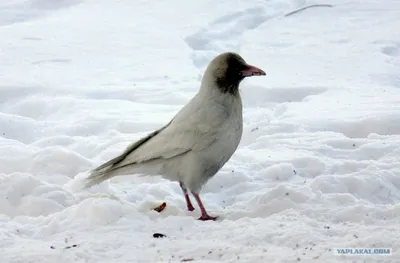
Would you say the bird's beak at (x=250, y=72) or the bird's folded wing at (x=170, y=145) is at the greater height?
the bird's beak at (x=250, y=72)

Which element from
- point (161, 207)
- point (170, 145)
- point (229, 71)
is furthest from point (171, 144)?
point (229, 71)

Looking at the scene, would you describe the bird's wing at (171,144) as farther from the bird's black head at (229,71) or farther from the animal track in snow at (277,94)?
the animal track in snow at (277,94)

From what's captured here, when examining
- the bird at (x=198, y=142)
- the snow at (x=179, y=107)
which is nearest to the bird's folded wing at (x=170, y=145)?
the bird at (x=198, y=142)

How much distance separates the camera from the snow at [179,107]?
3.73 m

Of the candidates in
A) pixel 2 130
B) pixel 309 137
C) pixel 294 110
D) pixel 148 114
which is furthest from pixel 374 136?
pixel 2 130

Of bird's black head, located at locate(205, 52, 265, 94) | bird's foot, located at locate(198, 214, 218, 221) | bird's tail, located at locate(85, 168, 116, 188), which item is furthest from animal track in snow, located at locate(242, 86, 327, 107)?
bird's foot, located at locate(198, 214, 218, 221)

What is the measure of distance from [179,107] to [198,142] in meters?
2.85

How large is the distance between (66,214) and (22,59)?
5360 mm

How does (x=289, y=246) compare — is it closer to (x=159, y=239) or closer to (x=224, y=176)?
(x=159, y=239)

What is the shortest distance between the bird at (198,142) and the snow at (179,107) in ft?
0.71

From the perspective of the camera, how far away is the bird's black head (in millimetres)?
4797

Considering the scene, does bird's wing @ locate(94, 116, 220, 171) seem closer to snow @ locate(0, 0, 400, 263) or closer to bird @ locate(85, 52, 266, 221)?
bird @ locate(85, 52, 266, 221)

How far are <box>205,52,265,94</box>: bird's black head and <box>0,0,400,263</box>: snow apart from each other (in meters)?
0.78

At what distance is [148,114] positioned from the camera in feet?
23.0
